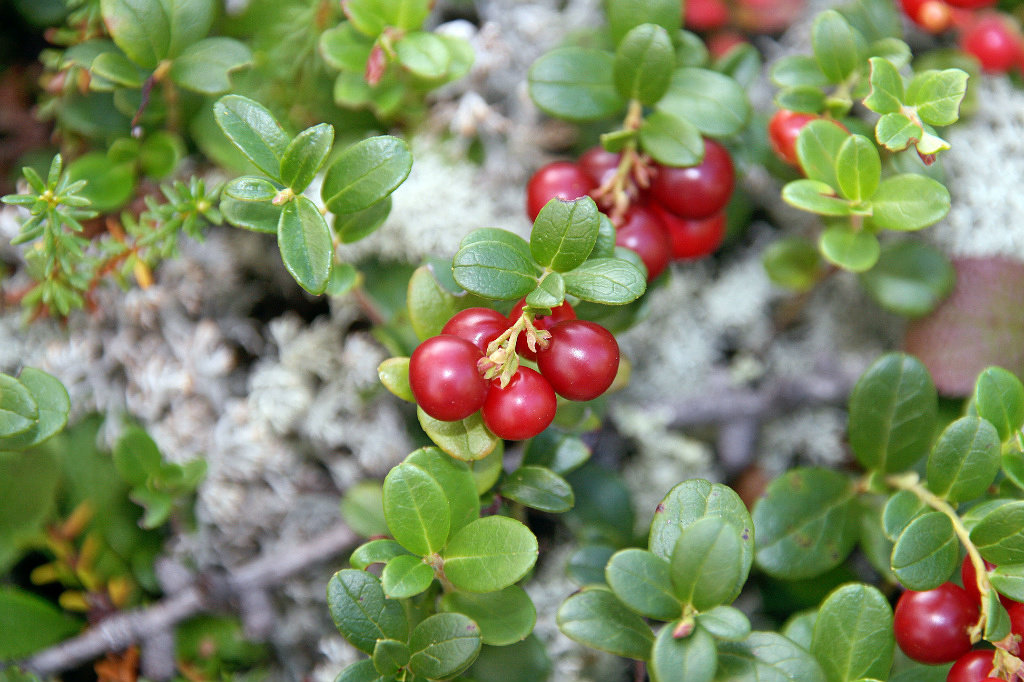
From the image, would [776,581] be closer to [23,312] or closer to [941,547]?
[941,547]

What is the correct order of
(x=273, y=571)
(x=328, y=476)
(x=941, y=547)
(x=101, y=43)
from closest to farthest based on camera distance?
(x=941, y=547) → (x=101, y=43) → (x=273, y=571) → (x=328, y=476)

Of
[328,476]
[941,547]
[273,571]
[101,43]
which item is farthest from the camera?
[328,476]

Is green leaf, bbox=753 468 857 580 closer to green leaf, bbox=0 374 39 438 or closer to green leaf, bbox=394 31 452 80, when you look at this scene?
green leaf, bbox=394 31 452 80

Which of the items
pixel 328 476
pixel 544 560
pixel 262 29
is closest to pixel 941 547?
pixel 544 560

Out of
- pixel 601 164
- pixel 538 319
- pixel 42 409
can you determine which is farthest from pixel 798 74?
pixel 42 409

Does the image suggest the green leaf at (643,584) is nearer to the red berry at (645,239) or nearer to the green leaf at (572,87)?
the red berry at (645,239)

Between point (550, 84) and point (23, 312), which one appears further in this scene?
point (23, 312)

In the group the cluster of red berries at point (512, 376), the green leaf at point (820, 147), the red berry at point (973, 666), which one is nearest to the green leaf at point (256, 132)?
the cluster of red berries at point (512, 376)
